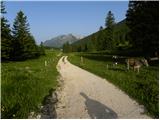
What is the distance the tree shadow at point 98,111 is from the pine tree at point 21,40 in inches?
A: 2535

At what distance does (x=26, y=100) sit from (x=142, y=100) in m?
4.62

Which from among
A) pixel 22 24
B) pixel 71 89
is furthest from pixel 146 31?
pixel 22 24

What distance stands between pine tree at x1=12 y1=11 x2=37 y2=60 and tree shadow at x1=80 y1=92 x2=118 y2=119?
64383mm

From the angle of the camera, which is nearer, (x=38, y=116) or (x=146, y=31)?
(x=38, y=116)

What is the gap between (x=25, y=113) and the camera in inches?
484

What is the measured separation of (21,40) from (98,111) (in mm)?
68181

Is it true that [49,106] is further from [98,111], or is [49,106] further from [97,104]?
[98,111]

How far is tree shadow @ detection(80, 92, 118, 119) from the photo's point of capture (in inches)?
469

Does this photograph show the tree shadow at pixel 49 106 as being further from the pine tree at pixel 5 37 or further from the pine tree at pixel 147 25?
the pine tree at pixel 5 37


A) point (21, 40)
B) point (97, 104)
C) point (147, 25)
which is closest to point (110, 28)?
point (21, 40)

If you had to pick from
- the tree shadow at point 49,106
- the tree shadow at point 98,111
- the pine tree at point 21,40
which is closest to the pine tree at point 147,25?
the tree shadow at point 49,106

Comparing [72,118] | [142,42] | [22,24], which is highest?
[22,24]

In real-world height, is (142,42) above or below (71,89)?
above

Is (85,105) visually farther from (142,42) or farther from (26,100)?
(142,42)
